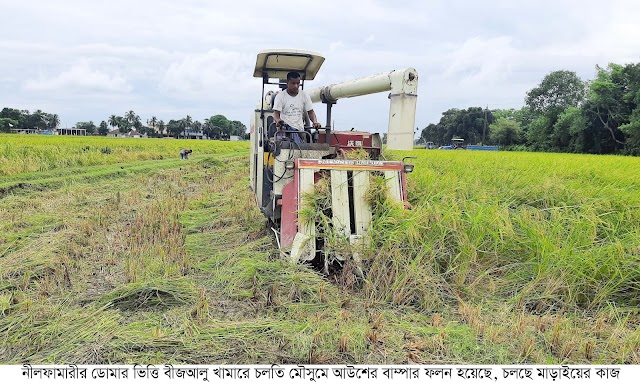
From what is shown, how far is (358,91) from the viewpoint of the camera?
19.9ft

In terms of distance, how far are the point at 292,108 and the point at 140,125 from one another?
104m

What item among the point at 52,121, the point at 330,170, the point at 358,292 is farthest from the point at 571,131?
the point at 52,121

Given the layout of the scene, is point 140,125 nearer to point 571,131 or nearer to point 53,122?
point 53,122

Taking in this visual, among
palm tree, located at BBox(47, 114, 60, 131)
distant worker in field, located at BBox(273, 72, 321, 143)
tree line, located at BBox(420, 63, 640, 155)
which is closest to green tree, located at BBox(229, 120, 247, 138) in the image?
palm tree, located at BBox(47, 114, 60, 131)

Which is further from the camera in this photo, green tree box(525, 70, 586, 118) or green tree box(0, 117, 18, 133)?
green tree box(0, 117, 18, 133)

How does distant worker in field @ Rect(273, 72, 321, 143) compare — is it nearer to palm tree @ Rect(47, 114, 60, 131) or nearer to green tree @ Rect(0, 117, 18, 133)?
green tree @ Rect(0, 117, 18, 133)

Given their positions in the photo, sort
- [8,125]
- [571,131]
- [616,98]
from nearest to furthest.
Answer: [616,98]
[571,131]
[8,125]

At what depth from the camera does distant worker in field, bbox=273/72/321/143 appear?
580 centimetres

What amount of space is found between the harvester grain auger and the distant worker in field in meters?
0.13

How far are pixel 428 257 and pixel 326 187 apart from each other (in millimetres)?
1208

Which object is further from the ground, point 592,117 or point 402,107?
point 592,117

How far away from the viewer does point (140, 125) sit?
101 metres

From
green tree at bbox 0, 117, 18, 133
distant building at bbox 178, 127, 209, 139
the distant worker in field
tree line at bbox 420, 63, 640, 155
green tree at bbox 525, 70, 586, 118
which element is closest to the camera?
the distant worker in field

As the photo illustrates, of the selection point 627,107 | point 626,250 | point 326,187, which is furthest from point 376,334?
point 627,107
